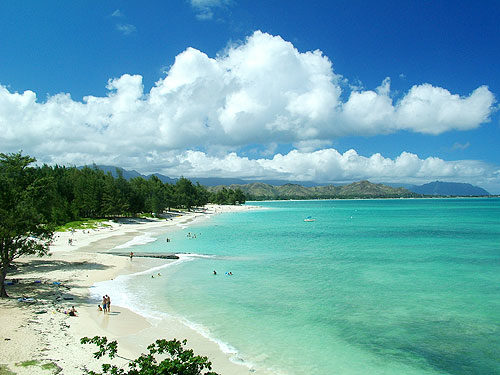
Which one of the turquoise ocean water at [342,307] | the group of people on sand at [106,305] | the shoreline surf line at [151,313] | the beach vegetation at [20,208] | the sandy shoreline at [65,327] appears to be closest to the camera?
the sandy shoreline at [65,327]

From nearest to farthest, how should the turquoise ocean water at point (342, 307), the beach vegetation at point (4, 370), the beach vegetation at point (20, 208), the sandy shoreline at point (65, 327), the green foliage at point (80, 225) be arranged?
the beach vegetation at point (4, 370) < the sandy shoreline at point (65, 327) < the turquoise ocean water at point (342, 307) < the beach vegetation at point (20, 208) < the green foliage at point (80, 225)

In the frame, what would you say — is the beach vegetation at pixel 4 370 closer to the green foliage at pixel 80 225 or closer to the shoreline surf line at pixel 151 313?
the shoreline surf line at pixel 151 313

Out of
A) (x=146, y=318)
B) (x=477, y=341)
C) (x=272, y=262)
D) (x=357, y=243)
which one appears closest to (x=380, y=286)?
(x=477, y=341)

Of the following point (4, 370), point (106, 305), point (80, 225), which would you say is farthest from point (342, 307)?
point (80, 225)

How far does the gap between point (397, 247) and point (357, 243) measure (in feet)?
27.8

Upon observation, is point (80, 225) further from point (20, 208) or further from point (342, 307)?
point (342, 307)

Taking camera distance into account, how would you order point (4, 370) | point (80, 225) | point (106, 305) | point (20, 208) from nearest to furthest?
1. point (4, 370)
2. point (106, 305)
3. point (20, 208)
4. point (80, 225)

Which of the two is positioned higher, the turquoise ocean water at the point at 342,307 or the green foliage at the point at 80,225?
the green foliage at the point at 80,225

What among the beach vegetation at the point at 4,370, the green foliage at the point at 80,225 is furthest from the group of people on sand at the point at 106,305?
the green foliage at the point at 80,225

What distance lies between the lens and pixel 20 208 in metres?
28.4

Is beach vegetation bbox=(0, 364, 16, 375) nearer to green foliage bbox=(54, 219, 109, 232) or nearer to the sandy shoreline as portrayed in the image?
the sandy shoreline

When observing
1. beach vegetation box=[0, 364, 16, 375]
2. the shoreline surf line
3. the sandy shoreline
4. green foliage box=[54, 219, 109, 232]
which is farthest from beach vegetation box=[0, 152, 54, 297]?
green foliage box=[54, 219, 109, 232]

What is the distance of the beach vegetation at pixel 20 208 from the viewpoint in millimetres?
27609

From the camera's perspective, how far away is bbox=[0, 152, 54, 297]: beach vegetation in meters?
27.6
